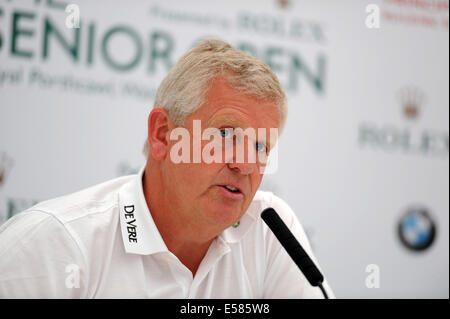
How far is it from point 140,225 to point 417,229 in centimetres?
263

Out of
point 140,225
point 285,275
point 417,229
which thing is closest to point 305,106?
point 417,229

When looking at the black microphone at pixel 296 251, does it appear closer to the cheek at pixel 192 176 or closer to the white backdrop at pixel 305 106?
the cheek at pixel 192 176

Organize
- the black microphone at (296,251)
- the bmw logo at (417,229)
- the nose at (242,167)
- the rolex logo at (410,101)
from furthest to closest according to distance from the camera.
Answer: the rolex logo at (410,101) → the bmw logo at (417,229) → the nose at (242,167) → the black microphone at (296,251)

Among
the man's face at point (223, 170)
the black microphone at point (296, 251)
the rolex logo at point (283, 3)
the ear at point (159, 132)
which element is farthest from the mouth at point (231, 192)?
the rolex logo at point (283, 3)

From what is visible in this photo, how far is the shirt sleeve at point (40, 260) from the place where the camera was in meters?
1.54

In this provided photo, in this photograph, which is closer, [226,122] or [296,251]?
[296,251]

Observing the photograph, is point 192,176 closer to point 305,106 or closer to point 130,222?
point 130,222

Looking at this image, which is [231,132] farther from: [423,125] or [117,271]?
[423,125]

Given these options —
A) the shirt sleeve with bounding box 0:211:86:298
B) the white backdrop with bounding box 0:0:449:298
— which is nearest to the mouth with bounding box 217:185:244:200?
the shirt sleeve with bounding box 0:211:86:298

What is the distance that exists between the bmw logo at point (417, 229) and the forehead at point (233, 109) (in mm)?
2419

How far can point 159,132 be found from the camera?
6.34ft
